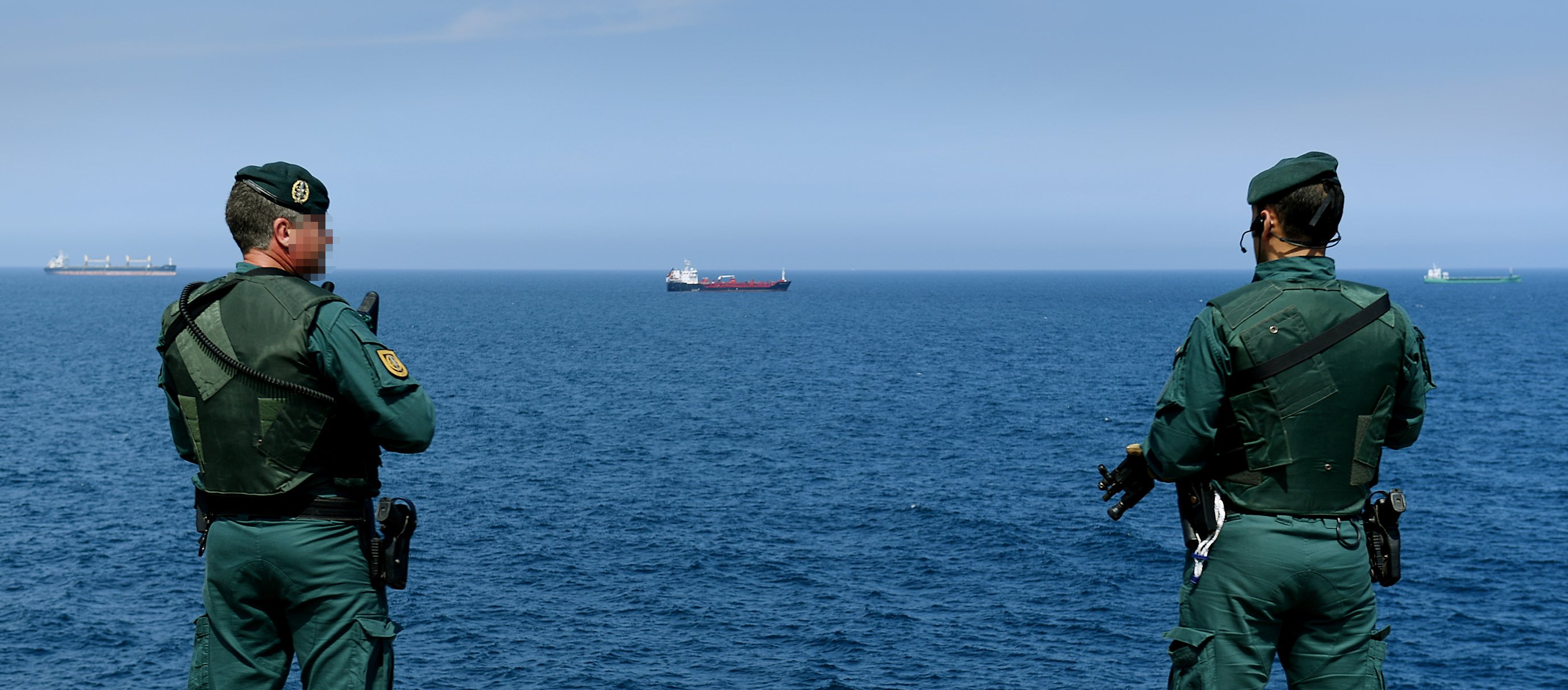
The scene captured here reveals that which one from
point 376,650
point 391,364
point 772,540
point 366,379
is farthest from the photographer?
point 772,540

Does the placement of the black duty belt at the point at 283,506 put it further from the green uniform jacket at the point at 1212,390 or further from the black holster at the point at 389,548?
the green uniform jacket at the point at 1212,390

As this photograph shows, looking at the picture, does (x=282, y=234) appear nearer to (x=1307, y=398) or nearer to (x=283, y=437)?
(x=283, y=437)

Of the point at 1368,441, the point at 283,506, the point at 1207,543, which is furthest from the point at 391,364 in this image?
the point at 1368,441

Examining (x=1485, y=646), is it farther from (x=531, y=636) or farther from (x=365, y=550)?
(x=365, y=550)

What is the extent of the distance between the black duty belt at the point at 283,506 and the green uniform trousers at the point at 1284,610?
14.1 ft

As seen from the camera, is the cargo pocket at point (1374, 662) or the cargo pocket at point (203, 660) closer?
the cargo pocket at point (1374, 662)

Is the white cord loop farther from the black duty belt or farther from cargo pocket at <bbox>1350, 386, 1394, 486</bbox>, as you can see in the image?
the black duty belt

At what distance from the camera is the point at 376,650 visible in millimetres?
5941

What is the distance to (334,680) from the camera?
5.84m

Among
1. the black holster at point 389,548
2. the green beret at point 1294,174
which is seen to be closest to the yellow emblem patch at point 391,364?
the black holster at point 389,548

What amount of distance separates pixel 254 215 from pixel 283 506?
60.0 inches

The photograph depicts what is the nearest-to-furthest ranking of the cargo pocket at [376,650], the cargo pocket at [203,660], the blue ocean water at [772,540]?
the cargo pocket at [376,650]
the cargo pocket at [203,660]
the blue ocean water at [772,540]

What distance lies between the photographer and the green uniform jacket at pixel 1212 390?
568cm

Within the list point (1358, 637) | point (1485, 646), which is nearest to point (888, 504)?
point (1485, 646)
